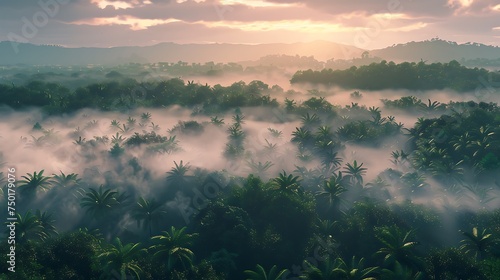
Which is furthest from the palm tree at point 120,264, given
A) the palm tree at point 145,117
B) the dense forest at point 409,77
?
the dense forest at point 409,77

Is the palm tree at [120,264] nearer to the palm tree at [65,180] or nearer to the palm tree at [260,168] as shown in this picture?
the palm tree at [65,180]

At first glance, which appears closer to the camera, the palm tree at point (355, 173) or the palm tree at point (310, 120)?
the palm tree at point (355, 173)

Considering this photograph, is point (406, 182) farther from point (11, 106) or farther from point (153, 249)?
point (11, 106)

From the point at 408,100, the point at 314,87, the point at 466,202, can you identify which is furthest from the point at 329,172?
the point at 314,87

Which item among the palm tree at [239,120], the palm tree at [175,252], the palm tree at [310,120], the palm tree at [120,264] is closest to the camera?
Result: the palm tree at [120,264]

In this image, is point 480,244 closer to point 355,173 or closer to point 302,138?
point 355,173

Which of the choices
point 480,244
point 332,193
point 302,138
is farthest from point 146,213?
point 480,244

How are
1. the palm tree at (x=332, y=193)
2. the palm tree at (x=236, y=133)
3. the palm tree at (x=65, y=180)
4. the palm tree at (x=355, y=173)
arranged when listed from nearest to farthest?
the palm tree at (x=332, y=193)
the palm tree at (x=65, y=180)
the palm tree at (x=355, y=173)
the palm tree at (x=236, y=133)
